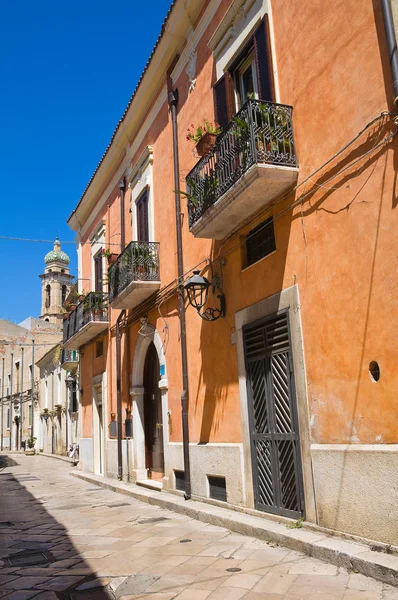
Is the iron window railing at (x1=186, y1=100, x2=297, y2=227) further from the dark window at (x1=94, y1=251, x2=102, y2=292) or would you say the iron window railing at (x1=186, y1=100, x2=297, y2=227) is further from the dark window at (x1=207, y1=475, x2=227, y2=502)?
the dark window at (x1=94, y1=251, x2=102, y2=292)

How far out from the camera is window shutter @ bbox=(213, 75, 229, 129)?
27.6ft

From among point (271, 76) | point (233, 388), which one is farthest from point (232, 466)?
point (271, 76)

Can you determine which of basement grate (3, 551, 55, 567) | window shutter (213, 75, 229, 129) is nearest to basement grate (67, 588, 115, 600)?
basement grate (3, 551, 55, 567)

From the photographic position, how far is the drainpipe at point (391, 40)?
5004 millimetres

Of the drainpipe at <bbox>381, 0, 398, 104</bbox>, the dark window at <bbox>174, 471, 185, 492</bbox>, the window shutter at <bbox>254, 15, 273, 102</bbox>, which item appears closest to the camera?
the drainpipe at <bbox>381, 0, 398, 104</bbox>

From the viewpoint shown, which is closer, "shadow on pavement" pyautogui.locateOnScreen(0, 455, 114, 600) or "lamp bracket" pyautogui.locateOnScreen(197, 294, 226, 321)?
"shadow on pavement" pyautogui.locateOnScreen(0, 455, 114, 600)

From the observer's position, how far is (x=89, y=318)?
15.4m

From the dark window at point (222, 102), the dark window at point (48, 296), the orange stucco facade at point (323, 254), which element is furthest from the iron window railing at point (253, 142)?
the dark window at point (48, 296)

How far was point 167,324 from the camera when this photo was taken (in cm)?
1075

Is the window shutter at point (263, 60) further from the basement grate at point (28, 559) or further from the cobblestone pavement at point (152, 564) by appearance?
the basement grate at point (28, 559)

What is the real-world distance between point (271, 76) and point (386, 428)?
4.63 metres

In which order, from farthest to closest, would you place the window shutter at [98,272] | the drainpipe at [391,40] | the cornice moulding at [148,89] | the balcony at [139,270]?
1. the window shutter at [98,272]
2. the balcony at [139,270]
3. the cornice moulding at [148,89]
4. the drainpipe at [391,40]

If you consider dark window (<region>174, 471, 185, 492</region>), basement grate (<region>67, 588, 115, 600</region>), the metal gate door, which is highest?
the metal gate door

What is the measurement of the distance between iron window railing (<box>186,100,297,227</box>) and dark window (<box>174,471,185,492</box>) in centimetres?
494
